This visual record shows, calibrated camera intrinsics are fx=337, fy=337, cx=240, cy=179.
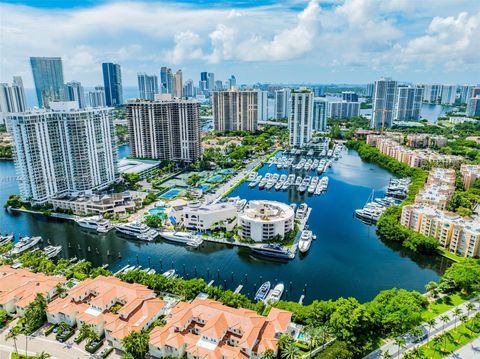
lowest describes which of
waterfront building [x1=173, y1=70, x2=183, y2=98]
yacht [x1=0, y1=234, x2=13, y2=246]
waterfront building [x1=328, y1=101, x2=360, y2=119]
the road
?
yacht [x1=0, y1=234, x2=13, y2=246]

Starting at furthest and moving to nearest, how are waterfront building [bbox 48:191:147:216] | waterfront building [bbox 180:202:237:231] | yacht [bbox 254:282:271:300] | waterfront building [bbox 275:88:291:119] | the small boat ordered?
waterfront building [bbox 275:88:291:119] → waterfront building [bbox 48:191:147:216] → waterfront building [bbox 180:202:237:231] → the small boat → yacht [bbox 254:282:271:300]

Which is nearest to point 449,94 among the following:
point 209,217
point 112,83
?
point 112,83

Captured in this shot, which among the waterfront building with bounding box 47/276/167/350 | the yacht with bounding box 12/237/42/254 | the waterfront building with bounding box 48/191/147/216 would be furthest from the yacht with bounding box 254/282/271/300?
the yacht with bounding box 12/237/42/254

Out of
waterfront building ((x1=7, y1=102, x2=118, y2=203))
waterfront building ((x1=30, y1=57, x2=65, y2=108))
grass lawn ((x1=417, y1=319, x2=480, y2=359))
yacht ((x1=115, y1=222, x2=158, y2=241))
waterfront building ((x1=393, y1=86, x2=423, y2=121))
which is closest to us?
grass lawn ((x1=417, y1=319, x2=480, y2=359))

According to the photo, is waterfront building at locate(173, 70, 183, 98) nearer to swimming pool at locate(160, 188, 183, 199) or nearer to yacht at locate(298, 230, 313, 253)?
swimming pool at locate(160, 188, 183, 199)

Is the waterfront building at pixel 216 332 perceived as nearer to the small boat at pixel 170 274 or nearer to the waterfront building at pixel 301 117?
the small boat at pixel 170 274

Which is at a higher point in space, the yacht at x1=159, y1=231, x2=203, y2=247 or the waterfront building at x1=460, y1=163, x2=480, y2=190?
the waterfront building at x1=460, y1=163, x2=480, y2=190
